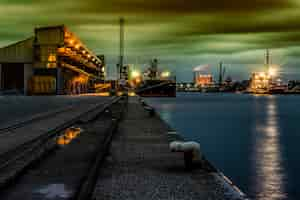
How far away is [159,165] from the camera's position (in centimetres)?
1285

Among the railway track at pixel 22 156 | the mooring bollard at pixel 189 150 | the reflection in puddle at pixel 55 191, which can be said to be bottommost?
the reflection in puddle at pixel 55 191

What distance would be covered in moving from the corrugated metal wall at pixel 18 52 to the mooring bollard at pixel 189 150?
86286mm

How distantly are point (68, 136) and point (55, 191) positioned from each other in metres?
11.2

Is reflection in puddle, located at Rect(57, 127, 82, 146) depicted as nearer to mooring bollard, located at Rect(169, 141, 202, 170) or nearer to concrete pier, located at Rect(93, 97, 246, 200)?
concrete pier, located at Rect(93, 97, 246, 200)

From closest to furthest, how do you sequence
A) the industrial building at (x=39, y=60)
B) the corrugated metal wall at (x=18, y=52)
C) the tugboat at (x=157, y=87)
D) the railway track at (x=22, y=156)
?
1. the railway track at (x=22, y=156)
2. the industrial building at (x=39, y=60)
3. the corrugated metal wall at (x=18, y=52)
4. the tugboat at (x=157, y=87)

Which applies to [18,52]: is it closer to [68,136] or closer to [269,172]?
[68,136]

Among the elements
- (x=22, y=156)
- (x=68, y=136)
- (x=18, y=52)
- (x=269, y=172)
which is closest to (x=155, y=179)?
(x=22, y=156)

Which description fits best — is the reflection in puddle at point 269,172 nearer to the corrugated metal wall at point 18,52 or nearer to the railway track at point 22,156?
the railway track at point 22,156

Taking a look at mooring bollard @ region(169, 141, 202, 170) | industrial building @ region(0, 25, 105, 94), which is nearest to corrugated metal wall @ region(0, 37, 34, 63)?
industrial building @ region(0, 25, 105, 94)

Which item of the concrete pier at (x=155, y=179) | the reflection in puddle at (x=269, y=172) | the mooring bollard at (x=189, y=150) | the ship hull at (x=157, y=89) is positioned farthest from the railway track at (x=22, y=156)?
the ship hull at (x=157, y=89)

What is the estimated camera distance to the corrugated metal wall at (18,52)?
93181mm

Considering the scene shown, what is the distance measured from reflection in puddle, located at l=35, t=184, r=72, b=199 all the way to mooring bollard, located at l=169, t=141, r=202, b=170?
129 inches

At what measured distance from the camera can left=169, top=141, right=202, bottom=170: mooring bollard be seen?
37.6 ft

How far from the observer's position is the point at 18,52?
93312mm
